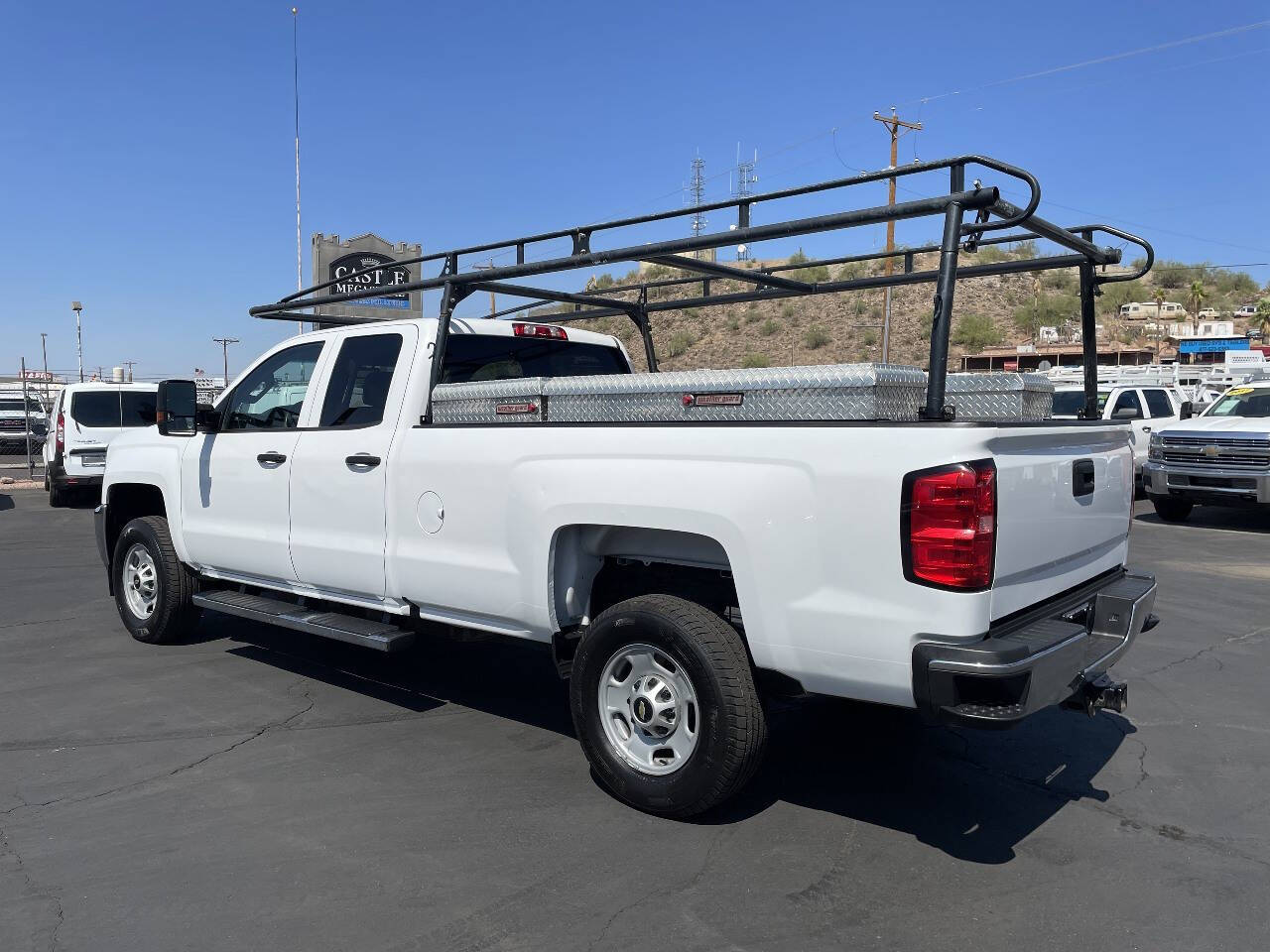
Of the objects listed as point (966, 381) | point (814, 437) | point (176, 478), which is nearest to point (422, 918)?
point (814, 437)

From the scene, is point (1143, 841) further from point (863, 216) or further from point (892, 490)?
point (863, 216)

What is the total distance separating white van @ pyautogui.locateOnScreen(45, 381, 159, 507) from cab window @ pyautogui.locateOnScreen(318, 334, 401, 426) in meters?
11.0

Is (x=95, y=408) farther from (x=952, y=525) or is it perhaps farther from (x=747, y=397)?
(x=952, y=525)

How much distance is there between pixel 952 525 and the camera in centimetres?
335

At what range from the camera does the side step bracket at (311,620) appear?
5125 millimetres

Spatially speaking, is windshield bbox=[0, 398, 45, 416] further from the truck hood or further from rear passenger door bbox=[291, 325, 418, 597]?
the truck hood

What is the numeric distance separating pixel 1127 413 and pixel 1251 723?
1.71 m

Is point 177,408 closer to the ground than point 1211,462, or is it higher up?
higher up

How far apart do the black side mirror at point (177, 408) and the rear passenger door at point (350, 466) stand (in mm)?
1152

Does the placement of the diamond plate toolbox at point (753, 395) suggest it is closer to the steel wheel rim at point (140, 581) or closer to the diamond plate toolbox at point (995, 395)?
the diamond plate toolbox at point (995, 395)

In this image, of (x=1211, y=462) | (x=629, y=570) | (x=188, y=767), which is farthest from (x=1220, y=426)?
(x=188, y=767)

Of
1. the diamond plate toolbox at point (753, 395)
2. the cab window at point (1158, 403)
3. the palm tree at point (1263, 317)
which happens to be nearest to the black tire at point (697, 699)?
the diamond plate toolbox at point (753, 395)

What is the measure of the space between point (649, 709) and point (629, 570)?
0.71 m

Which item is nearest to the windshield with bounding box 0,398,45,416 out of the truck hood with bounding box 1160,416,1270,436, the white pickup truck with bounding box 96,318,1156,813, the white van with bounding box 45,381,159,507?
the white van with bounding box 45,381,159,507
